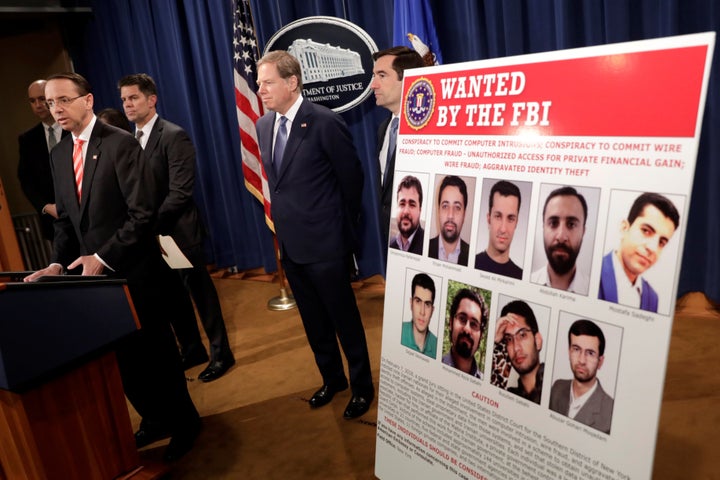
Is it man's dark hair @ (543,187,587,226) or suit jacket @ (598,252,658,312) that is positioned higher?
man's dark hair @ (543,187,587,226)

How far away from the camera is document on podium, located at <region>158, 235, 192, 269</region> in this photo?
8.46 ft

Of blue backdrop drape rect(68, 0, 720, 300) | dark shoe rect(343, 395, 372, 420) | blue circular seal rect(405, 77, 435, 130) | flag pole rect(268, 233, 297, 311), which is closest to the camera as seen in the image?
blue circular seal rect(405, 77, 435, 130)

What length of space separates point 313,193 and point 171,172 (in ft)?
3.26

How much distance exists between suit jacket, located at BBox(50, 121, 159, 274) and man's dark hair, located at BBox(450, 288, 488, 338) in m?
1.24

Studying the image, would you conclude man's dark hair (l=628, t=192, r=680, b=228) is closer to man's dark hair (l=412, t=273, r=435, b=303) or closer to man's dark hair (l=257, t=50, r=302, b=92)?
man's dark hair (l=412, t=273, r=435, b=303)

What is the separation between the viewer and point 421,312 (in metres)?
1.49

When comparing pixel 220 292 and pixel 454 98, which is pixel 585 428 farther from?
pixel 220 292

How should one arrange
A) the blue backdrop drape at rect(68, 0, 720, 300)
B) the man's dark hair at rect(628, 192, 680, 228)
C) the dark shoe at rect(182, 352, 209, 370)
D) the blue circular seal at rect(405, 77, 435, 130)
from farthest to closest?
the dark shoe at rect(182, 352, 209, 370)
the blue backdrop drape at rect(68, 0, 720, 300)
the blue circular seal at rect(405, 77, 435, 130)
the man's dark hair at rect(628, 192, 680, 228)

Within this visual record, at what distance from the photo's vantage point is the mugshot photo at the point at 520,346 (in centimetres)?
119

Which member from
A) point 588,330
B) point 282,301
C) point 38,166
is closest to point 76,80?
point 588,330

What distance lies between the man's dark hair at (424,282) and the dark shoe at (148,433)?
1525mm

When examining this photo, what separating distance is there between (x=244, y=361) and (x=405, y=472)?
1.72 meters

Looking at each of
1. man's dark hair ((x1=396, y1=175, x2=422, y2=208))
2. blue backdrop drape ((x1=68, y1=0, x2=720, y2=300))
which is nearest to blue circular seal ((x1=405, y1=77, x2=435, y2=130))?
man's dark hair ((x1=396, y1=175, x2=422, y2=208))

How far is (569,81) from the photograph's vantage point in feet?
3.71
